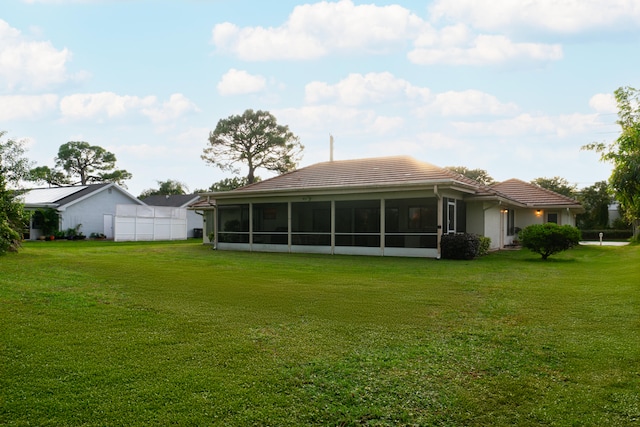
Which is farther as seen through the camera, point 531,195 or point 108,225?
point 108,225

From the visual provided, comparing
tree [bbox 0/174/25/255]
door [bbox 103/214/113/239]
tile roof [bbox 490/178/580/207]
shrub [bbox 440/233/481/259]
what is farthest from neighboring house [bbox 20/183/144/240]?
tile roof [bbox 490/178/580/207]

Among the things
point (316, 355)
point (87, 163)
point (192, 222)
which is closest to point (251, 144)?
point (192, 222)

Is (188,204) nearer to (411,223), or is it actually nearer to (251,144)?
(251,144)

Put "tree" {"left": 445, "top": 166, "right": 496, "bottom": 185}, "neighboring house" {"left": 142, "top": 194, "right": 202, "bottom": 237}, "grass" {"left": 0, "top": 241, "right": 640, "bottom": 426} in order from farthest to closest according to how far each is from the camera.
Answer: "tree" {"left": 445, "top": 166, "right": 496, "bottom": 185} → "neighboring house" {"left": 142, "top": 194, "right": 202, "bottom": 237} → "grass" {"left": 0, "top": 241, "right": 640, "bottom": 426}

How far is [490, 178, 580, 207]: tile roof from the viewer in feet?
84.4

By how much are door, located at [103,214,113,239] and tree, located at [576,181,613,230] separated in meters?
37.5

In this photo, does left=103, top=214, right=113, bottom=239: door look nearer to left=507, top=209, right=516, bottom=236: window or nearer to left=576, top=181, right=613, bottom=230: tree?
left=507, top=209, right=516, bottom=236: window

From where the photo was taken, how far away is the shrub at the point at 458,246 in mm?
15008

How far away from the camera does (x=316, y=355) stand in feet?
14.2

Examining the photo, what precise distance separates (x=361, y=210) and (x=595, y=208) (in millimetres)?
32082

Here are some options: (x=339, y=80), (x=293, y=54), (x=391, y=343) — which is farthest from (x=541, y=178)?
(x=391, y=343)

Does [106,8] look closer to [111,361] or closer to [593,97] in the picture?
[111,361]

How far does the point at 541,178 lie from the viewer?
48188 mm

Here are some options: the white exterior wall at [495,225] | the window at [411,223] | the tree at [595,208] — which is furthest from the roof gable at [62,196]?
the tree at [595,208]
